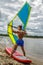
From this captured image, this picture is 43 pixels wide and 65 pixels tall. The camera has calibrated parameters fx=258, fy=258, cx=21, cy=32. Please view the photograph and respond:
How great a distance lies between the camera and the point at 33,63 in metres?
11.7

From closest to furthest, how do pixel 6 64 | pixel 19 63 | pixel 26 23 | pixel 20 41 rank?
1. pixel 6 64
2. pixel 19 63
3. pixel 20 41
4. pixel 26 23

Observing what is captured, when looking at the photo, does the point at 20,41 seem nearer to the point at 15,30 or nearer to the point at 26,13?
the point at 15,30

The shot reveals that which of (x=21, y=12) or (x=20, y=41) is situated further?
(x=21, y=12)

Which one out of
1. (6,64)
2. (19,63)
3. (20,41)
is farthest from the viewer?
(20,41)

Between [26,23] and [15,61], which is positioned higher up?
[26,23]

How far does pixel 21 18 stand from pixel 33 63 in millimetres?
2946

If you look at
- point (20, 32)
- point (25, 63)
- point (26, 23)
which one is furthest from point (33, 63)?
point (26, 23)

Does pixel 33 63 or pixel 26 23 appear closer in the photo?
pixel 33 63

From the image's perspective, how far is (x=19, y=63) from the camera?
1114 centimetres

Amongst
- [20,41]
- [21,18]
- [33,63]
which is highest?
[21,18]

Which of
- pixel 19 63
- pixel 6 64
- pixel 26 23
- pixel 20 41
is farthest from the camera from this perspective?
pixel 26 23

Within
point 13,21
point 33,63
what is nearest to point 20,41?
point 33,63

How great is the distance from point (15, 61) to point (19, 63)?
33cm

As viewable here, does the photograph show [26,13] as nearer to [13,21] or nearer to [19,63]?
[13,21]
